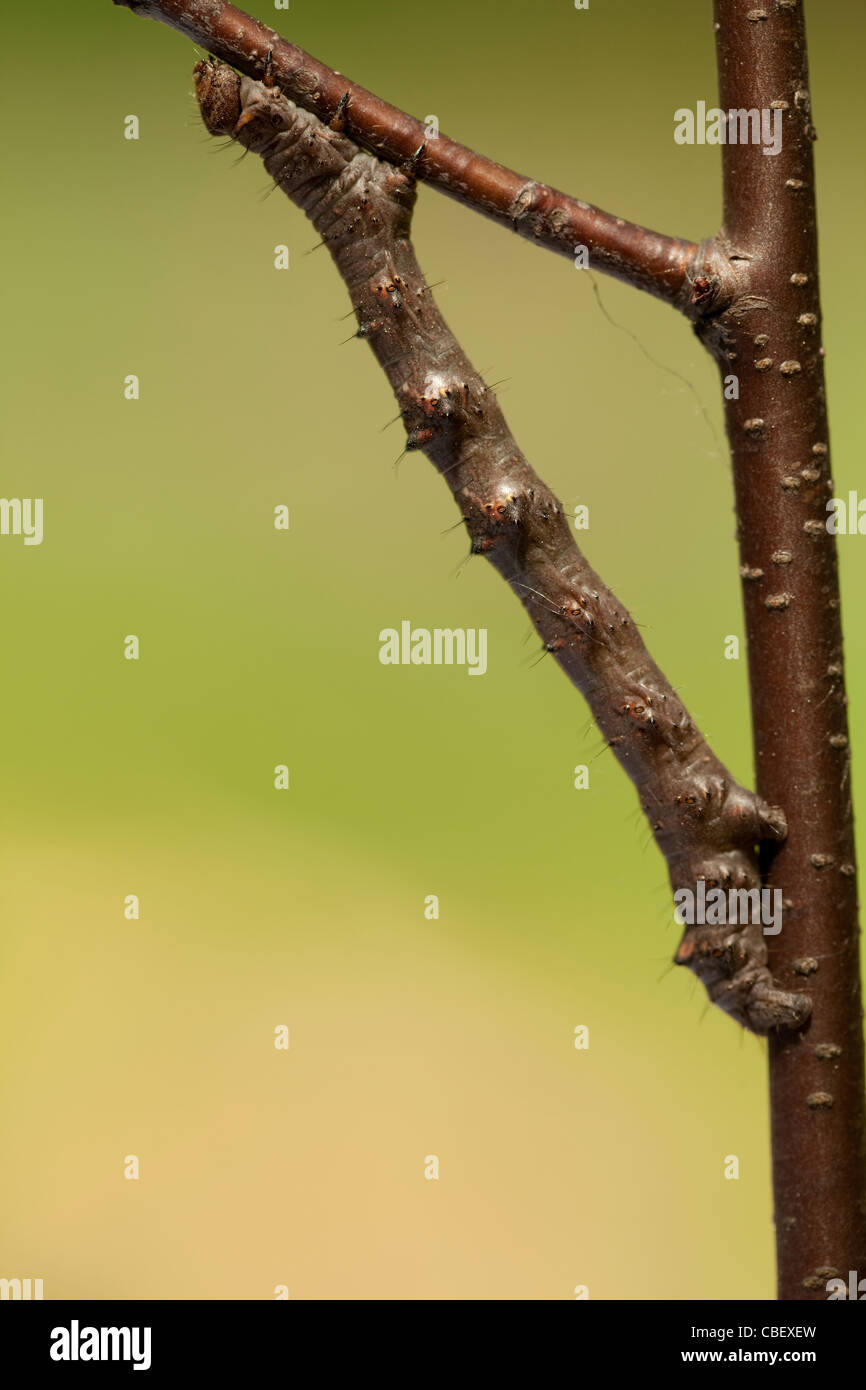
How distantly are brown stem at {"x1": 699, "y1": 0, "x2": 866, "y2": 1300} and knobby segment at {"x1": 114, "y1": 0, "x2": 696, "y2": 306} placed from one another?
4 centimetres

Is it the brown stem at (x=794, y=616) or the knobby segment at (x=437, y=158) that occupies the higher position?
the knobby segment at (x=437, y=158)

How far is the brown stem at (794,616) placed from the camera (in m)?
0.70

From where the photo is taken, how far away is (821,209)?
162 cm

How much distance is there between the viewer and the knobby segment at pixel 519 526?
2.20 feet

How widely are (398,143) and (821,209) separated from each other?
1.13 metres

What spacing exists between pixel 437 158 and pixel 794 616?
324mm

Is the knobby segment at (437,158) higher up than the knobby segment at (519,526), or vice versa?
the knobby segment at (437,158)

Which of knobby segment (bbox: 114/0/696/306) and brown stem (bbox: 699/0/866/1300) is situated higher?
knobby segment (bbox: 114/0/696/306)

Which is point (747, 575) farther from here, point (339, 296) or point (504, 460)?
point (339, 296)

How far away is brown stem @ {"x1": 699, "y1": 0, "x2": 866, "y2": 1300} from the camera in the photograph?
70 cm

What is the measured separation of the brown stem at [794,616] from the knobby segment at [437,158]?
0.13 feet

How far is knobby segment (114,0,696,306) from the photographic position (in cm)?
67

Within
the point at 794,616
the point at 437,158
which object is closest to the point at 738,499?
the point at 794,616
